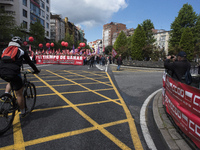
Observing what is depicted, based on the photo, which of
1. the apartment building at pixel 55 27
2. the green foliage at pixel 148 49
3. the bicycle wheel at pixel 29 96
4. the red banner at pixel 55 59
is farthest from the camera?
the apartment building at pixel 55 27

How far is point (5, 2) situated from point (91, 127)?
147 ft

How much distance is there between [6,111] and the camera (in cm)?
297

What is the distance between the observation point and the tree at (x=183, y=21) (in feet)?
122

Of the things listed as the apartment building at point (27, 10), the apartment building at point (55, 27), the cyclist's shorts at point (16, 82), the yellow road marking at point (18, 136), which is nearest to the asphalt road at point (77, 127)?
the yellow road marking at point (18, 136)

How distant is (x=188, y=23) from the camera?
3759cm

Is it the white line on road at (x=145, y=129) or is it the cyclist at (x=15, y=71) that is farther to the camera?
the cyclist at (x=15, y=71)

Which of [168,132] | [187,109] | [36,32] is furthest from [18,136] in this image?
[36,32]

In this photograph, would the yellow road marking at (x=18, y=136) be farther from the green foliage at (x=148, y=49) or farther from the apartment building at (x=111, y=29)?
the apartment building at (x=111, y=29)

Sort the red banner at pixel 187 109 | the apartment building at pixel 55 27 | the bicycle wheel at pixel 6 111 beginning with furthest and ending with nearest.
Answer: the apartment building at pixel 55 27, the bicycle wheel at pixel 6 111, the red banner at pixel 187 109

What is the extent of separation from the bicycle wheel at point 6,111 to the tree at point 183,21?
41722 mm

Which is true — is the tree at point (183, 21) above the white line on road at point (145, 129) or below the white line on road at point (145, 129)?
above

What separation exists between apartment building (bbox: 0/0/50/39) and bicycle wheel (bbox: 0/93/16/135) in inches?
1249

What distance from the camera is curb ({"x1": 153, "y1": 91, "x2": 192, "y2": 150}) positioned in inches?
103

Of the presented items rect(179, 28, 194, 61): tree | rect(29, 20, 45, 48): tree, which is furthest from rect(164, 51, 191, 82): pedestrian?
rect(29, 20, 45, 48): tree
